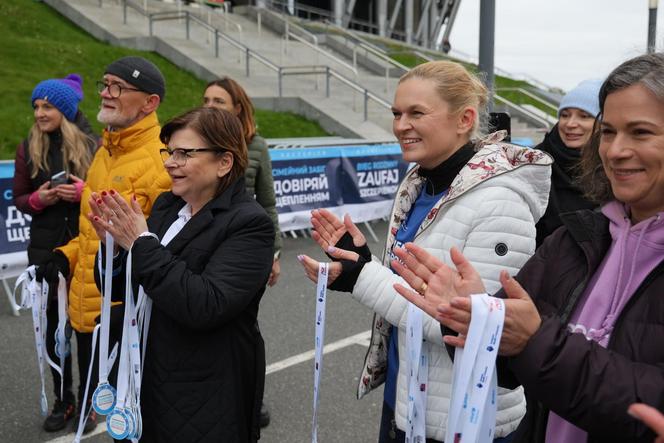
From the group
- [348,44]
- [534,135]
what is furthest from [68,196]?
[348,44]

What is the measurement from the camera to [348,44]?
28828 millimetres

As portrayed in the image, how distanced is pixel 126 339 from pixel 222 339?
0.36 metres

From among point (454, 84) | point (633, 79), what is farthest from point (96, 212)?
point (633, 79)

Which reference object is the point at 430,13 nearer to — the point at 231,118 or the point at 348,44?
the point at 348,44

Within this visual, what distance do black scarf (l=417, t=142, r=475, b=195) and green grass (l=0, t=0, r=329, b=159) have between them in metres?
9.89

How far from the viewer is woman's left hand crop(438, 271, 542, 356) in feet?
5.12

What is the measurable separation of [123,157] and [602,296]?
2.43 m

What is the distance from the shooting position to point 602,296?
64.9 inches

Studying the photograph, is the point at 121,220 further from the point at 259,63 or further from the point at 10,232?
the point at 259,63

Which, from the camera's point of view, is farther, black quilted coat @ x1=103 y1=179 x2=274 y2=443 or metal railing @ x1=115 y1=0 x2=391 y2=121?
metal railing @ x1=115 y1=0 x2=391 y2=121

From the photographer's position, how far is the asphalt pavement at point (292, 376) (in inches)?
168

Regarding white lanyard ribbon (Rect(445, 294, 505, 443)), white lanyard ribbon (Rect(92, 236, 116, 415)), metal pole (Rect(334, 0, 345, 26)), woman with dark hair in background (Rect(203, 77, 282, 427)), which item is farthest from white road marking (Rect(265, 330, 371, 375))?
metal pole (Rect(334, 0, 345, 26))

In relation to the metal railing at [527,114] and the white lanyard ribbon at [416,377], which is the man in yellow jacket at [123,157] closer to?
the white lanyard ribbon at [416,377]

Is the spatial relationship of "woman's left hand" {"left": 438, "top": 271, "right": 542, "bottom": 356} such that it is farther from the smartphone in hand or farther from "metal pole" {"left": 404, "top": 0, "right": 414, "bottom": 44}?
"metal pole" {"left": 404, "top": 0, "right": 414, "bottom": 44}
